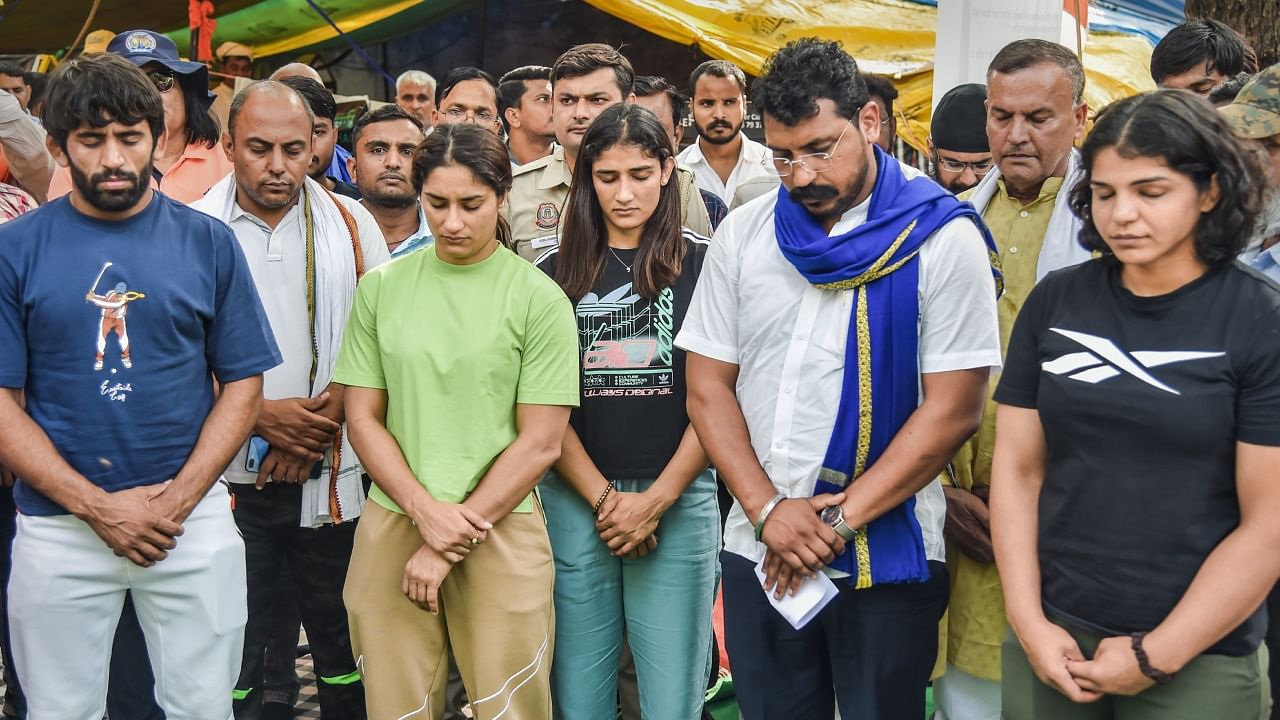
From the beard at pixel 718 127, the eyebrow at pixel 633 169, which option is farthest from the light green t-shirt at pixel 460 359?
the beard at pixel 718 127

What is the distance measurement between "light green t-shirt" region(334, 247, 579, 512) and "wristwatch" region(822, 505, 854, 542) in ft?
2.48

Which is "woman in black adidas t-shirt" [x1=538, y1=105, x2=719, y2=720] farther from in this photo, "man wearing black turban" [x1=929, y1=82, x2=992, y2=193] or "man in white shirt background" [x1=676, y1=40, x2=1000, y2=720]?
"man wearing black turban" [x1=929, y1=82, x2=992, y2=193]

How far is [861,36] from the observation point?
25.4 ft

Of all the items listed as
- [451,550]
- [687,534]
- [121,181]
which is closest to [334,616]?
[451,550]

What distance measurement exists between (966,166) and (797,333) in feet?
5.04

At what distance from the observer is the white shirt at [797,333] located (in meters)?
2.55

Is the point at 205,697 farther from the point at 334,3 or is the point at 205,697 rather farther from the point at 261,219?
the point at 334,3

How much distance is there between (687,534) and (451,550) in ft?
2.22

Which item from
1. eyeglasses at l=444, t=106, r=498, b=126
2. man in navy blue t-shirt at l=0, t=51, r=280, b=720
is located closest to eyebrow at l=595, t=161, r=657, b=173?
man in navy blue t-shirt at l=0, t=51, r=280, b=720

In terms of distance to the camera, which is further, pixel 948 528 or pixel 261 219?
pixel 261 219

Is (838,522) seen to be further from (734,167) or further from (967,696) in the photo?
(734,167)

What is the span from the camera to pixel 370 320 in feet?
9.99

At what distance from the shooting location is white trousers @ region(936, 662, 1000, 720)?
3.01 m

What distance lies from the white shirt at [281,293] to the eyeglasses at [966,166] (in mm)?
2138
